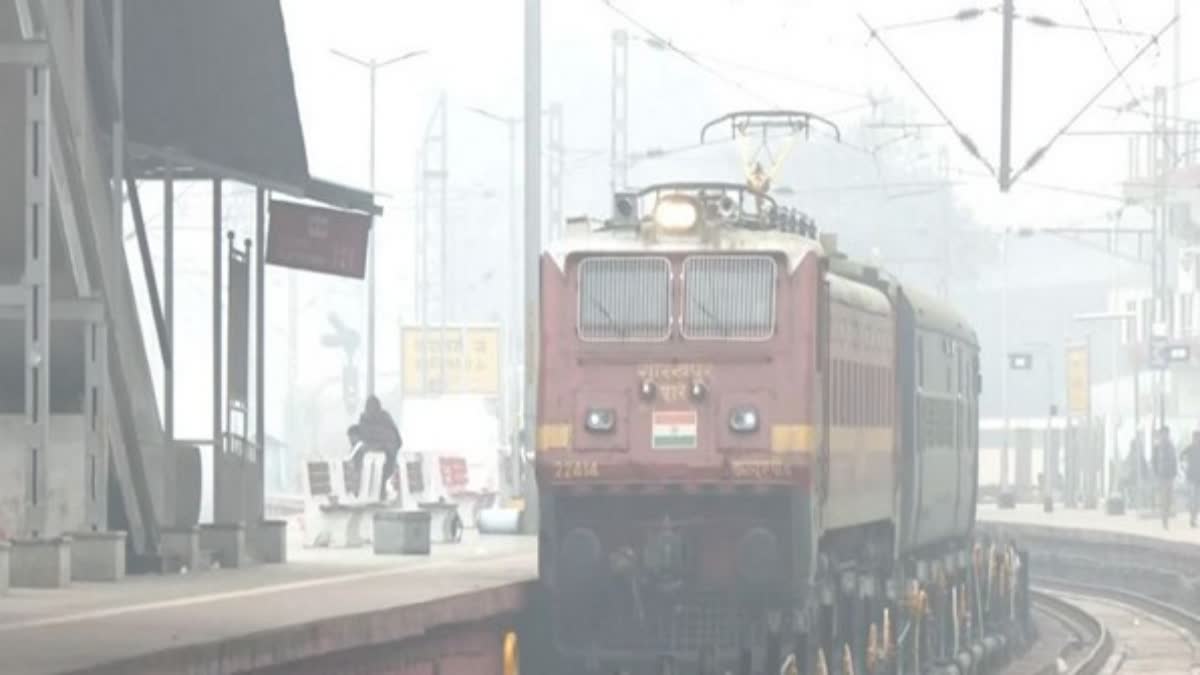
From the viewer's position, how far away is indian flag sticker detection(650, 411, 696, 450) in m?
22.7

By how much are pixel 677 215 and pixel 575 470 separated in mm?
2155

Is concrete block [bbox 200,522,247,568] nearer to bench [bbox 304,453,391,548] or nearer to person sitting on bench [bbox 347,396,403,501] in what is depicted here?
bench [bbox 304,453,391,548]

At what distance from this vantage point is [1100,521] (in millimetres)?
65375

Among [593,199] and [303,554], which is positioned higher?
[593,199]

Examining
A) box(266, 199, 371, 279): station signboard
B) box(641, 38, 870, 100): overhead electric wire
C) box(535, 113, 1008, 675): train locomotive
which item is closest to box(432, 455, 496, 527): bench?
box(641, 38, 870, 100): overhead electric wire

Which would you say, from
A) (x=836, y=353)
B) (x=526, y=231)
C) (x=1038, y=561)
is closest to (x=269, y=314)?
(x=1038, y=561)

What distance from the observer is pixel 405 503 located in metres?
47.4

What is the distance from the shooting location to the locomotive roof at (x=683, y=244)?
2305 cm

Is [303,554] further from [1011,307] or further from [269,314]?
[1011,307]

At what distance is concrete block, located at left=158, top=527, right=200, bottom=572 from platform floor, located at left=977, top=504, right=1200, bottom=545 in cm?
2897

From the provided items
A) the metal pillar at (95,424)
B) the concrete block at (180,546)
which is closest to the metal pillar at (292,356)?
the concrete block at (180,546)

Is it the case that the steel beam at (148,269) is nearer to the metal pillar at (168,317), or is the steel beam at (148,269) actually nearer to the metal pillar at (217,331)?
the metal pillar at (168,317)

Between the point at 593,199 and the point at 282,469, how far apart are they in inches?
3272

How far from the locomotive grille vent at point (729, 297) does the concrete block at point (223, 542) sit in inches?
239
